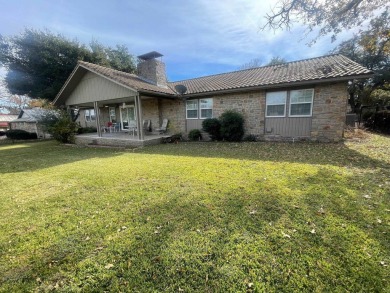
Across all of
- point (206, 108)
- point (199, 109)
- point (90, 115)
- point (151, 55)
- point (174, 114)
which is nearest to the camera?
point (206, 108)

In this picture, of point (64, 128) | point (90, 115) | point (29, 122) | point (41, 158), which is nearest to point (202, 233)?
point (41, 158)

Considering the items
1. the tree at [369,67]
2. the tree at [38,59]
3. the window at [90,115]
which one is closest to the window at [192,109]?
the window at [90,115]

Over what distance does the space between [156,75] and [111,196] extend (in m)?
12.1

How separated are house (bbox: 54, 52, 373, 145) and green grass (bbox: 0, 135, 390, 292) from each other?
188 inches

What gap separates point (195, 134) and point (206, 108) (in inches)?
74.8

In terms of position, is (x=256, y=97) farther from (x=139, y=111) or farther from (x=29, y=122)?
(x=29, y=122)

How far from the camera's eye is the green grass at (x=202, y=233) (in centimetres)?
185

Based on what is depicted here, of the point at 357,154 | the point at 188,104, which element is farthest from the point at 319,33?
the point at 188,104

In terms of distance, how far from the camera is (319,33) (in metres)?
9.78

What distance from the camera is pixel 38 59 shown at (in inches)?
639

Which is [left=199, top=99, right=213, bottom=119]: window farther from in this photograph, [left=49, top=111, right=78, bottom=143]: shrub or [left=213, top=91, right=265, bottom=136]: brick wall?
[left=49, top=111, right=78, bottom=143]: shrub

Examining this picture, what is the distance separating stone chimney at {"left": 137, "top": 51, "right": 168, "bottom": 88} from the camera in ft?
45.9

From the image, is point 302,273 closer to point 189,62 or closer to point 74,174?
point 74,174

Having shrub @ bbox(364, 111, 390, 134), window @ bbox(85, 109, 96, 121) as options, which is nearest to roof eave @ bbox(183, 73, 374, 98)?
shrub @ bbox(364, 111, 390, 134)
